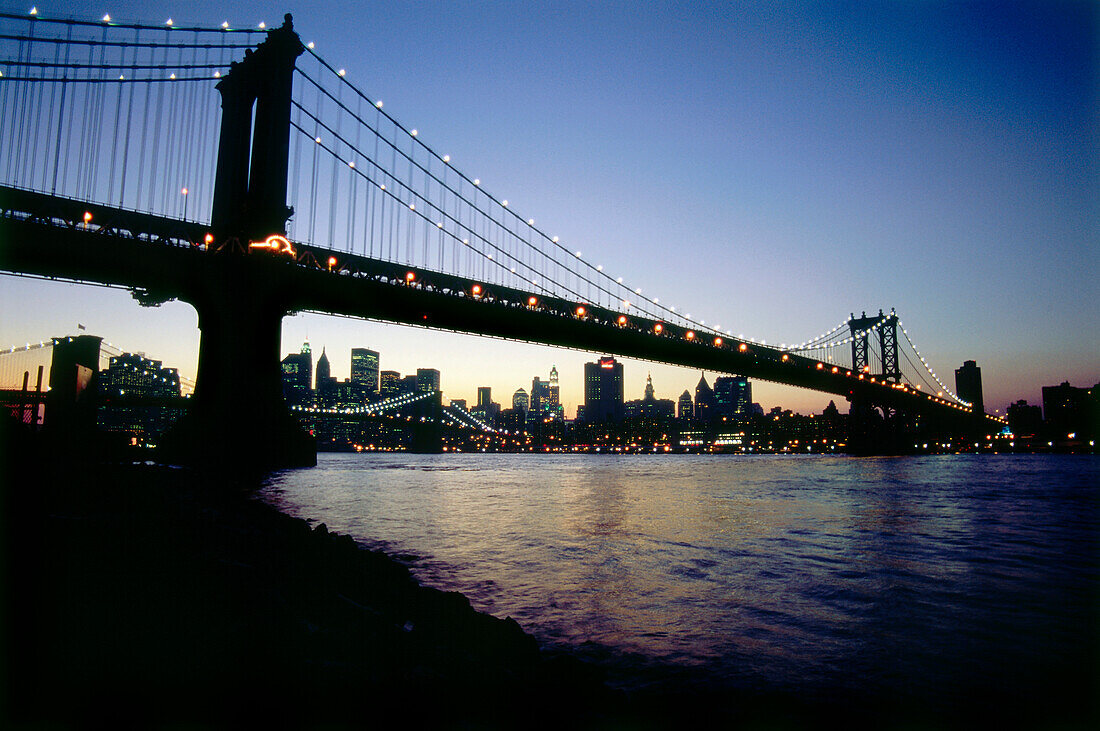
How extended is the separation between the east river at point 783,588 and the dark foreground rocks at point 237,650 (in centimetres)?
97

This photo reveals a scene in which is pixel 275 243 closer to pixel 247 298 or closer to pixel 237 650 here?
pixel 247 298

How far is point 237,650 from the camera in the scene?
2711 mm

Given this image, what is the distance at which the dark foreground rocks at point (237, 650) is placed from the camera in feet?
7.47

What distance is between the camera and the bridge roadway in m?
24.7

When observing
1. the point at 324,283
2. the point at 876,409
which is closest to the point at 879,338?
the point at 876,409

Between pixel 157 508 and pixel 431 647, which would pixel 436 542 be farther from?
pixel 431 647

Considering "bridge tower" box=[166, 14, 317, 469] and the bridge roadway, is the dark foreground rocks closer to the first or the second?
"bridge tower" box=[166, 14, 317, 469]

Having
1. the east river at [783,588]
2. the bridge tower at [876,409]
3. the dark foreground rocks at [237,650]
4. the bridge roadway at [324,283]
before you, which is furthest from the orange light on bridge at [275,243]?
the bridge tower at [876,409]

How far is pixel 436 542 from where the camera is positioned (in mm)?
9984

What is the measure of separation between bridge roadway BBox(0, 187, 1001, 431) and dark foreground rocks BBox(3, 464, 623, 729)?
23.7 meters

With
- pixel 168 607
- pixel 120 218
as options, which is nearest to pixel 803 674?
pixel 168 607

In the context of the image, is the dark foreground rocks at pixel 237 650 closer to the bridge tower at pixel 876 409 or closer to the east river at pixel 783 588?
the east river at pixel 783 588

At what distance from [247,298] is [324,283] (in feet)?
17.3

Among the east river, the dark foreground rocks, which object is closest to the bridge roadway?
the east river
